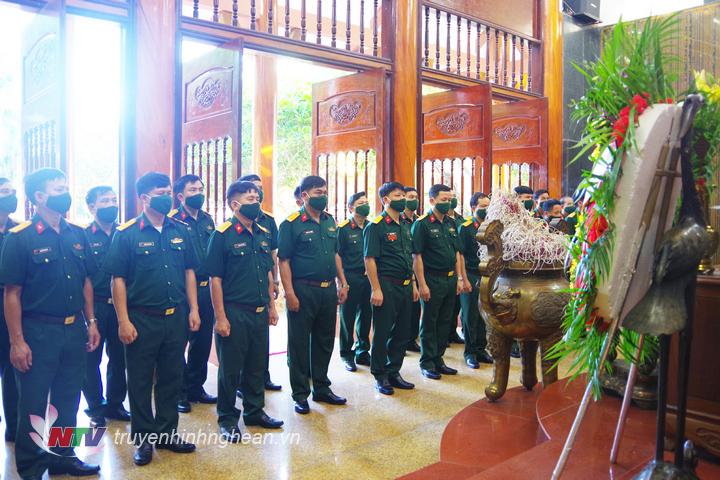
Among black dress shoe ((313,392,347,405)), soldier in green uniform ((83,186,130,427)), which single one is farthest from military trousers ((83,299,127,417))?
black dress shoe ((313,392,347,405))

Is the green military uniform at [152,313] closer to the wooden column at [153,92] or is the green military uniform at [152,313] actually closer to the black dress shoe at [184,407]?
the black dress shoe at [184,407]

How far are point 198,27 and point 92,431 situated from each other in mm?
2783

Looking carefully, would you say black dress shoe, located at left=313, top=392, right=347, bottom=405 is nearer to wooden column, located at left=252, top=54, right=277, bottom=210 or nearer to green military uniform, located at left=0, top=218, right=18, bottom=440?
green military uniform, located at left=0, top=218, right=18, bottom=440

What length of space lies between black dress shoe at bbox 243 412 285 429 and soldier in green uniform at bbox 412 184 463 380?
1393mm

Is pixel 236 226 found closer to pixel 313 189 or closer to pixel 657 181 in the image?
pixel 313 189

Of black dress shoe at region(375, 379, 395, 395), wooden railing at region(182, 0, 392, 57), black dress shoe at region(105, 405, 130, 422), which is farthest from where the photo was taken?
wooden railing at region(182, 0, 392, 57)

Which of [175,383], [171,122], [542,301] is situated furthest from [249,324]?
[171,122]

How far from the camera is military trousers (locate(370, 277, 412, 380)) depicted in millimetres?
3971

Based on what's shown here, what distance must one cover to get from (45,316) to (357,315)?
8.53 ft

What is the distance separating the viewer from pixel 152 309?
2768 mm

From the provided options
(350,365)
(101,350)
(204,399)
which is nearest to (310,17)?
(350,365)

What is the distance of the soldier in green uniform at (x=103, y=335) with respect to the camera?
10.6ft

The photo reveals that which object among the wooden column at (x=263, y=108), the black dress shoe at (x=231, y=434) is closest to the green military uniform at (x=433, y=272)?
the black dress shoe at (x=231, y=434)

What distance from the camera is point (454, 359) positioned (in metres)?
4.84
